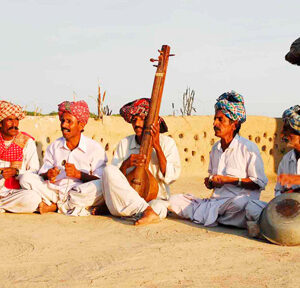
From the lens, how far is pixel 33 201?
17.2 feet

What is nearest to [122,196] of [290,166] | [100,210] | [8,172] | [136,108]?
[100,210]

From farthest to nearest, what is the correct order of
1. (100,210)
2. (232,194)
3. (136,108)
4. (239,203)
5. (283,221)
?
(100,210), (136,108), (232,194), (239,203), (283,221)

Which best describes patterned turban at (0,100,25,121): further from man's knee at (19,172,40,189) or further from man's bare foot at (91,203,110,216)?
man's bare foot at (91,203,110,216)

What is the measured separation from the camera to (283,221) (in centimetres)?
382

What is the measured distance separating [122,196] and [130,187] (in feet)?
0.40

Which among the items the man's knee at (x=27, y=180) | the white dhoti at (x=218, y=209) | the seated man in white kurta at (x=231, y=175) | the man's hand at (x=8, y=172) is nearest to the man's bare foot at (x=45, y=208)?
the man's knee at (x=27, y=180)

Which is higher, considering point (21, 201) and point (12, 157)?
point (12, 157)

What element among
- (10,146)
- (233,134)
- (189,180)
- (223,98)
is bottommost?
(189,180)

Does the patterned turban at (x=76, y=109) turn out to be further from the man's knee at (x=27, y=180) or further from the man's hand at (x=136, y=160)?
the man's hand at (x=136, y=160)

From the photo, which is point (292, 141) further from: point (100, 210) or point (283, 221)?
point (100, 210)

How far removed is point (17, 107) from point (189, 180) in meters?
5.47

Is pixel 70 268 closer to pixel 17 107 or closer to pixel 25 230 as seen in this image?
pixel 25 230

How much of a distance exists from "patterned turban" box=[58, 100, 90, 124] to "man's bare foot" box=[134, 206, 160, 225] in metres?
1.43

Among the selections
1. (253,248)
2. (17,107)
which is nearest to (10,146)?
(17,107)
